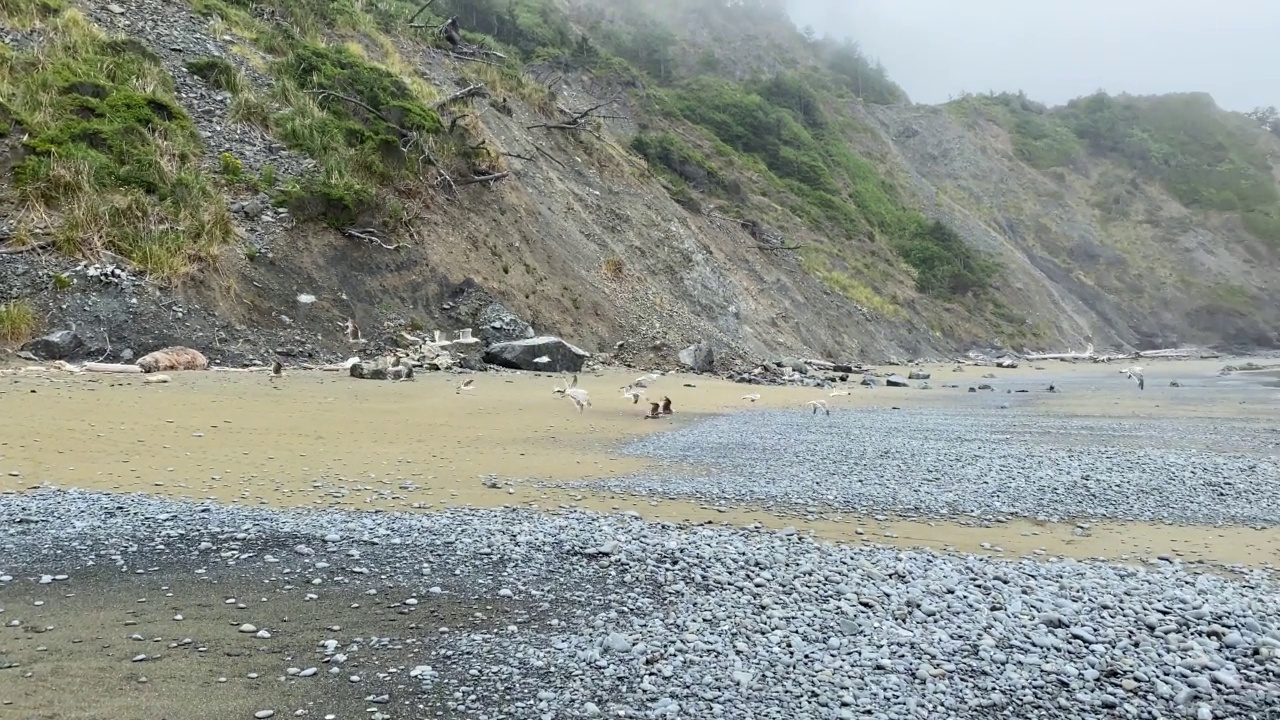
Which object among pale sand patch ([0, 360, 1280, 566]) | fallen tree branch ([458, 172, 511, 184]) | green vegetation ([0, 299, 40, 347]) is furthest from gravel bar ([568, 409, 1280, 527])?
fallen tree branch ([458, 172, 511, 184])

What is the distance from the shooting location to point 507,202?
55.3ft

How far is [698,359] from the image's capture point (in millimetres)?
15516

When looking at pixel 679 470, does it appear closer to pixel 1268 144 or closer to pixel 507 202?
pixel 507 202

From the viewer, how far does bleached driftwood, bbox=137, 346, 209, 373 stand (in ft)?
29.3

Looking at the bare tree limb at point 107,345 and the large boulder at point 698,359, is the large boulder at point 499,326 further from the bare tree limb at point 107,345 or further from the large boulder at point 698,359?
the bare tree limb at point 107,345

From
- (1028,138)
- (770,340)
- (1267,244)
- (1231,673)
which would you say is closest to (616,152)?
(770,340)

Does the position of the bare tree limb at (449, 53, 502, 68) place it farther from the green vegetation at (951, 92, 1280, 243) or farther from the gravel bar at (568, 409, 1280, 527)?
the green vegetation at (951, 92, 1280, 243)

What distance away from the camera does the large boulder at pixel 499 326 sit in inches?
538

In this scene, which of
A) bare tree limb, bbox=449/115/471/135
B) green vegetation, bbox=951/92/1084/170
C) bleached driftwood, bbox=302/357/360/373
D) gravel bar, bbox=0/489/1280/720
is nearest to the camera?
gravel bar, bbox=0/489/1280/720

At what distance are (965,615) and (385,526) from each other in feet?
9.83

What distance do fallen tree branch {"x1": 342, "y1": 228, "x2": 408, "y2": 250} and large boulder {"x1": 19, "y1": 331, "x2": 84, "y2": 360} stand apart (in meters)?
5.01

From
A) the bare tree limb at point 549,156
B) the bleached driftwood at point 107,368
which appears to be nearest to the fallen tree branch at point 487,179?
the bare tree limb at point 549,156

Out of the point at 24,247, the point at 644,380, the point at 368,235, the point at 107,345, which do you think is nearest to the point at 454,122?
the point at 368,235

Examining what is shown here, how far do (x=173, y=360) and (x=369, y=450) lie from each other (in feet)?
15.5
